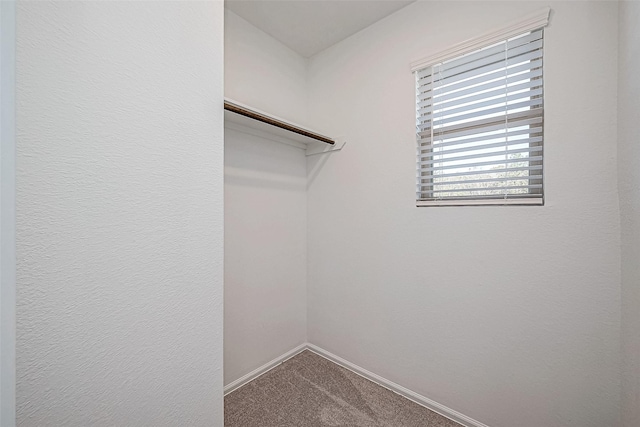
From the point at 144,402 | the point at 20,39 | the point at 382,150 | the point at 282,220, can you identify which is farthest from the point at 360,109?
the point at 144,402

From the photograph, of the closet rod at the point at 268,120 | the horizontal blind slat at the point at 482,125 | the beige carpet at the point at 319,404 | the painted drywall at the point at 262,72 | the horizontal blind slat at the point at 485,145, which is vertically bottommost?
the beige carpet at the point at 319,404

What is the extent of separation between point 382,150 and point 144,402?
1670 mm

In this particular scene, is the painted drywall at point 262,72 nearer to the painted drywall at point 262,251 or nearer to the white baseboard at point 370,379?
the painted drywall at point 262,251

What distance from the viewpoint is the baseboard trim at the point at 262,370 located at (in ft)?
5.39

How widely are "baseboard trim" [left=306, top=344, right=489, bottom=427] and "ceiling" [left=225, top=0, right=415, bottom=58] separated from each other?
2.40 meters

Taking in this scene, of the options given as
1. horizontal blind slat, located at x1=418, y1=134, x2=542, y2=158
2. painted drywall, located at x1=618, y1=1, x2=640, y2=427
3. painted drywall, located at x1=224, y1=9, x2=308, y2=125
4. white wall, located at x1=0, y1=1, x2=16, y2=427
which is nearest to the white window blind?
horizontal blind slat, located at x1=418, y1=134, x2=542, y2=158

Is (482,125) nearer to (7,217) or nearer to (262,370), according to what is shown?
(7,217)

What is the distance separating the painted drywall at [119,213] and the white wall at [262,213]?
0.69 metres

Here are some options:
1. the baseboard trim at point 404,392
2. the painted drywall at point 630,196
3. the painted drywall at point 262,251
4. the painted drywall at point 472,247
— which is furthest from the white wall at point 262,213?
the painted drywall at point 630,196

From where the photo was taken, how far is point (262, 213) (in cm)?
186

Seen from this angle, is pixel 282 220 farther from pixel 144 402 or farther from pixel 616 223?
pixel 616 223

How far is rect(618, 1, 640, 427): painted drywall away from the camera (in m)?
0.87

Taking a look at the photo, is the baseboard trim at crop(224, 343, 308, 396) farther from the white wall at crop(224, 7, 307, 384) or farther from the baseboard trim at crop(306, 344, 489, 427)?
the baseboard trim at crop(306, 344, 489, 427)

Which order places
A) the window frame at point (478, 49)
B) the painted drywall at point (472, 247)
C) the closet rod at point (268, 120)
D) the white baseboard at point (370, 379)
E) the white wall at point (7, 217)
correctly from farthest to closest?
the white baseboard at point (370, 379) < the closet rod at point (268, 120) < the window frame at point (478, 49) < the painted drywall at point (472, 247) < the white wall at point (7, 217)
